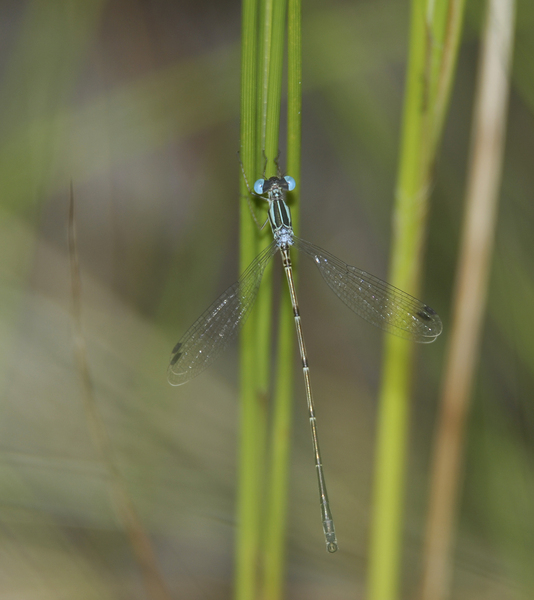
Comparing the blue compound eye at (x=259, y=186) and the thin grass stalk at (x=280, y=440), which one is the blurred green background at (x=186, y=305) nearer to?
the thin grass stalk at (x=280, y=440)

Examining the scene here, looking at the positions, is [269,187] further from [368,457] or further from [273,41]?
[368,457]

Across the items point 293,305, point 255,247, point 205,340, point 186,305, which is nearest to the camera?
point 255,247

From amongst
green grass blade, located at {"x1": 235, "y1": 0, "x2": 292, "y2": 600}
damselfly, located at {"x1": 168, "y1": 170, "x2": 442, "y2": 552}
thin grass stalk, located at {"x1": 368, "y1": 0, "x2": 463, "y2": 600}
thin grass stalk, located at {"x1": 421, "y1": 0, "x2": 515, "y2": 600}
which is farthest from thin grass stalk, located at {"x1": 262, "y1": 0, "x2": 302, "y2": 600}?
thin grass stalk, located at {"x1": 421, "y1": 0, "x2": 515, "y2": 600}

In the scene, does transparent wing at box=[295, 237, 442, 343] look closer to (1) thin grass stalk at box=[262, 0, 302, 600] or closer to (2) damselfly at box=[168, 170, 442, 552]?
(2) damselfly at box=[168, 170, 442, 552]

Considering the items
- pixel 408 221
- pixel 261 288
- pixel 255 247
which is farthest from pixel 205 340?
pixel 408 221

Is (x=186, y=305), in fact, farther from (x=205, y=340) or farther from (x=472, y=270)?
(x=472, y=270)

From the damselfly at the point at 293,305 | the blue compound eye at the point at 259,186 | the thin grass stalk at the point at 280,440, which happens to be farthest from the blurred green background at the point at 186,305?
the blue compound eye at the point at 259,186
